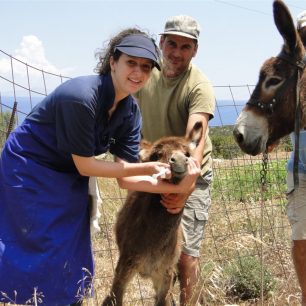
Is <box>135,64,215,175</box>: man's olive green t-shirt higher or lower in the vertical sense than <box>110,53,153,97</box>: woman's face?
lower

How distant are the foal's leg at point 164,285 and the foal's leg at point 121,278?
26 centimetres

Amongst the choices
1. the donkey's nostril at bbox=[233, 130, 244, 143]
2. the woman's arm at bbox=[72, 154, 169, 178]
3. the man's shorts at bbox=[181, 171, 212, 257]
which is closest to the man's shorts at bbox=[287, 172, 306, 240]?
the man's shorts at bbox=[181, 171, 212, 257]

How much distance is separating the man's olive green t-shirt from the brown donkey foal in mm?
324

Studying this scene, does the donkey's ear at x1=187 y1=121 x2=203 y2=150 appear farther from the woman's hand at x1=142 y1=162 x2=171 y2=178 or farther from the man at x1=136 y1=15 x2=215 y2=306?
the woman's hand at x1=142 y1=162 x2=171 y2=178

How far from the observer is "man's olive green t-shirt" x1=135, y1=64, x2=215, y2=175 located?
14.9ft

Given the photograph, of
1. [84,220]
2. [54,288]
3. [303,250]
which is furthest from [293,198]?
[54,288]

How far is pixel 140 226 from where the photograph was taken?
176 inches

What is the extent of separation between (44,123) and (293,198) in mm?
2618

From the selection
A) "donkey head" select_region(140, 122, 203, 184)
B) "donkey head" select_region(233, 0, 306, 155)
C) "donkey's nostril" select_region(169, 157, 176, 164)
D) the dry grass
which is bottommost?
the dry grass

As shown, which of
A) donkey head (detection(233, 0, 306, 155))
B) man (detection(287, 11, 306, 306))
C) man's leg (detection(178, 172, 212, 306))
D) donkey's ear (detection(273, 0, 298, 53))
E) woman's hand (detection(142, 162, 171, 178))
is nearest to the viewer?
woman's hand (detection(142, 162, 171, 178))

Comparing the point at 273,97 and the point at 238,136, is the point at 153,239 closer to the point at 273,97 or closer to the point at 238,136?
the point at 238,136

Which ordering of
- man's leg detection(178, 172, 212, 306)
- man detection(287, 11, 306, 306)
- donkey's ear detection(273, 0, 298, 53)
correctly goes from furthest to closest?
man's leg detection(178, 172, 212, 306)
man detection(287, 11, 306, 306)
donkey's ear detection(273, 0, 298, 53)

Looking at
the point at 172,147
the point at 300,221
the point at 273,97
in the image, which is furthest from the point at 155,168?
the point at 300,221

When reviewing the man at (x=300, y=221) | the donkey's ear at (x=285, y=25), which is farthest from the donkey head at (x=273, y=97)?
the man at (x=300, y=221)
